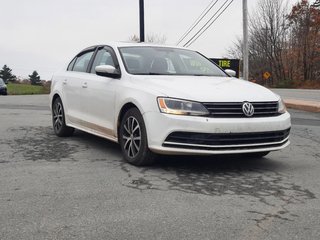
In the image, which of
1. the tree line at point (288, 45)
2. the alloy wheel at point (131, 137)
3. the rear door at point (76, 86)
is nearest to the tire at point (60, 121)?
the rear door at point (76, 86)

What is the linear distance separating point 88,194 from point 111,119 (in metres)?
1.86

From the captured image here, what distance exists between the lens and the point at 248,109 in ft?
17.2

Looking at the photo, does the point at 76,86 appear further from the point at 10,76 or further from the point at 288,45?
the point at 10,76

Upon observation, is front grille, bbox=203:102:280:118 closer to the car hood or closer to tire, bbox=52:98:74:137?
the car hood

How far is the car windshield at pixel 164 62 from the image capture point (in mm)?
6242

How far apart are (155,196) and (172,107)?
118cm

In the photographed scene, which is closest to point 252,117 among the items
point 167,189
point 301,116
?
point 167,189

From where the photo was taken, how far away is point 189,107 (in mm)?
5098

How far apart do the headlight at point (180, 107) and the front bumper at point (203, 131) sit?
0.06 m

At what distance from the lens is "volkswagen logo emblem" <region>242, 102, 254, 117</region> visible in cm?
522

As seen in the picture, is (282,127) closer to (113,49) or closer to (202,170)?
(202,170)

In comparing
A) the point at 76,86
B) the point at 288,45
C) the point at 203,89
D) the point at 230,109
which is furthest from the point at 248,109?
the point at 288,45

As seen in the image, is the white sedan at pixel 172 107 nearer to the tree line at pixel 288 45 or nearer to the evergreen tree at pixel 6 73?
the tree line at pixel 288 45

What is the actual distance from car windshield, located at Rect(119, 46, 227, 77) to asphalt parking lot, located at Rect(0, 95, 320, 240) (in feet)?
3.93
